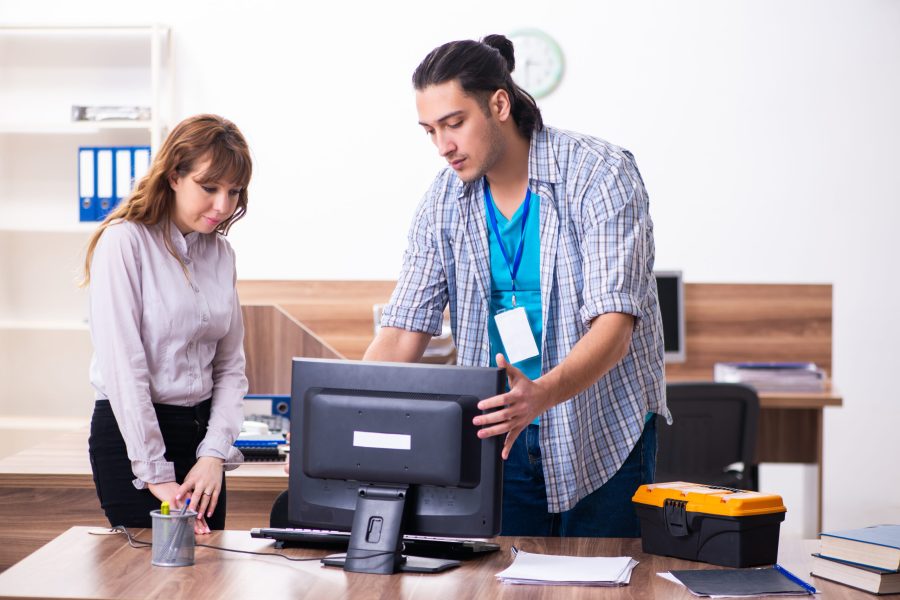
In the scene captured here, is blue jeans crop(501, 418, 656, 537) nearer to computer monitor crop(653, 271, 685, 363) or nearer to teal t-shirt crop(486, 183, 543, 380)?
teal t-shirt crop(486, 183, 543, 380)

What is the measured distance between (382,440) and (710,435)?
6.67 ft

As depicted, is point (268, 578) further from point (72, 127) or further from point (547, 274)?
point (72, 127)

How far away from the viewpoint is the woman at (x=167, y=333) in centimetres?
192

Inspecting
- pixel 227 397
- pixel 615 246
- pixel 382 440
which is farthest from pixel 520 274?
pixel 227 397

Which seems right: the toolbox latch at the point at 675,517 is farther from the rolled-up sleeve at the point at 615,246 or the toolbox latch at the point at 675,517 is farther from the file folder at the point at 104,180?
the file folder at the point at 104,180

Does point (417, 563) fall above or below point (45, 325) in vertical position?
below

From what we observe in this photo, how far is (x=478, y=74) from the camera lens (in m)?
1.89

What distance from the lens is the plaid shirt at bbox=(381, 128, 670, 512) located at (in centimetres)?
182

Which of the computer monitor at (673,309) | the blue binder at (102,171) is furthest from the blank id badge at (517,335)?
the blue binder at (102,171)

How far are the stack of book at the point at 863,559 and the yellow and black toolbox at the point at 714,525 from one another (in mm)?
89

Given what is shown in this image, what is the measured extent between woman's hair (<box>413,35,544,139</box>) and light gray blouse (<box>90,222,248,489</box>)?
22.8 inches

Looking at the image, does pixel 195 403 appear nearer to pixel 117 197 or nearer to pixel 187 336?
pixel 187 336

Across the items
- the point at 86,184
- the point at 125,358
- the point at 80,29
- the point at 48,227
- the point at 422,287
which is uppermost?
the point at 80,29

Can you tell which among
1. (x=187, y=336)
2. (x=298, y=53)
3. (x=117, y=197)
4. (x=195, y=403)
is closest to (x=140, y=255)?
(x=187, y=336)
